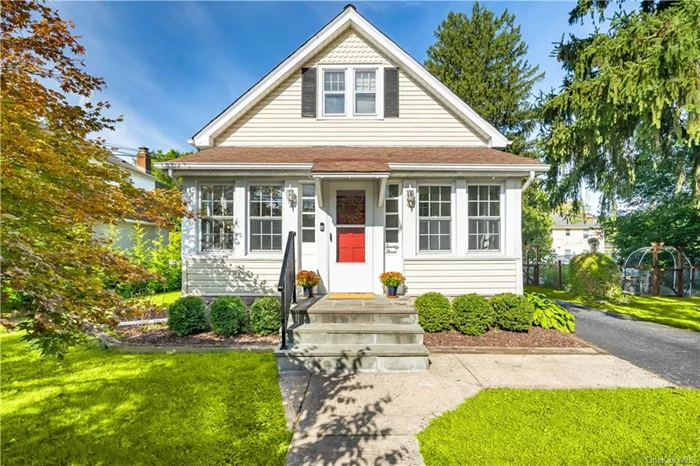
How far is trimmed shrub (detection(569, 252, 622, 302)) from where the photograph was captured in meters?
9.95

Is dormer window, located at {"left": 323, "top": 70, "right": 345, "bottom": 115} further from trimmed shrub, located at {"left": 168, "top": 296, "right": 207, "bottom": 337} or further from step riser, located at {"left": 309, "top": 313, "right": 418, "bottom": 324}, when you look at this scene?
trimmed shrub, located at {"left": 168, "top": 296, "right": 207, "bottom": 337}

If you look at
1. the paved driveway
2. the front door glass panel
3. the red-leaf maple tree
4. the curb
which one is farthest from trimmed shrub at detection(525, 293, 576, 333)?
the red-leaf maple tree

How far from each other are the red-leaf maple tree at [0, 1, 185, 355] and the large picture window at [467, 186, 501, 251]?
21.5 feet

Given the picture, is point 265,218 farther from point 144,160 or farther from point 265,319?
point 144,160

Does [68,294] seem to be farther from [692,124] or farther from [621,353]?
[692,124]

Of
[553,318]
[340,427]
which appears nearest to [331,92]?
[340,427]

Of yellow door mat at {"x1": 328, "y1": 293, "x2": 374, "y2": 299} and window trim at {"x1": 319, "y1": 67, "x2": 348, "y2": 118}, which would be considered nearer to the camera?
yellow door mat at {"x1": 328, "y1": 293, "x2": 374, "y2": 299}

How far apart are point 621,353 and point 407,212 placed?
479cm

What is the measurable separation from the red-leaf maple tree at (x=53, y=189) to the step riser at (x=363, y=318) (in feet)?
9.26

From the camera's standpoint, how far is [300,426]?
3047mm

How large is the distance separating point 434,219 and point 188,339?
5.88 m

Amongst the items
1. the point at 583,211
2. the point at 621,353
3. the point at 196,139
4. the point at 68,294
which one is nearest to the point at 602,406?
the point at 621,353

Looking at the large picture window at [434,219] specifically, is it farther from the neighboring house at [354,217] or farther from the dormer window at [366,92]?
the dormer window at [366,92]

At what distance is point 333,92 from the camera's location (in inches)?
297
